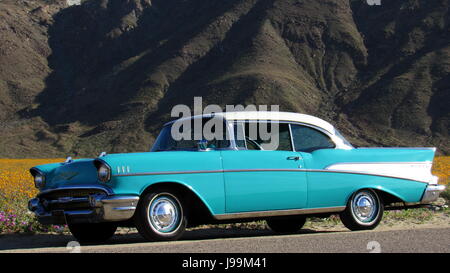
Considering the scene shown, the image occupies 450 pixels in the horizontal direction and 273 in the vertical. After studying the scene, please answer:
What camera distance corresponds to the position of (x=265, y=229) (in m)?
10.1

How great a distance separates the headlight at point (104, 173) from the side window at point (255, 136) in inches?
68.0

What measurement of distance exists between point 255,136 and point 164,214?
171cm

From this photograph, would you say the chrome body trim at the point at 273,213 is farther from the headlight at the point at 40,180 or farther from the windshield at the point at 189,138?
the headlight at the point at 40,180

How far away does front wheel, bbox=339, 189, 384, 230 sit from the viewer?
337 inches

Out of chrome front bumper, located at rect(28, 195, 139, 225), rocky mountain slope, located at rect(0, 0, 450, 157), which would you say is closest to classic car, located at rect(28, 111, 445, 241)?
chrome front bumper, located at rect(28, 195, 139, 225)

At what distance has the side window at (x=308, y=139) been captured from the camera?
848cm

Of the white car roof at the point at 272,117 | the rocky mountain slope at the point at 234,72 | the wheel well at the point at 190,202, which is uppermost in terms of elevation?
the rocky mountain slope at the point at 234,72

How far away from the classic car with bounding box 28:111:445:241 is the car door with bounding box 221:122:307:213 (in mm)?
13

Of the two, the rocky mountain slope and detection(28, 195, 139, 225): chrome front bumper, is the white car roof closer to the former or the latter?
detection(28, 195, 139, 225): chrome front bumper

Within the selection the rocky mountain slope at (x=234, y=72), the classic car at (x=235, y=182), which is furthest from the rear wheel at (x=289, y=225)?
the rocky mountain slope at (x=234, y=72)

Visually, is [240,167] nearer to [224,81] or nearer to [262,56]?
[224,81]

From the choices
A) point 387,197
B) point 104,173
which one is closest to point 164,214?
point 104,173
